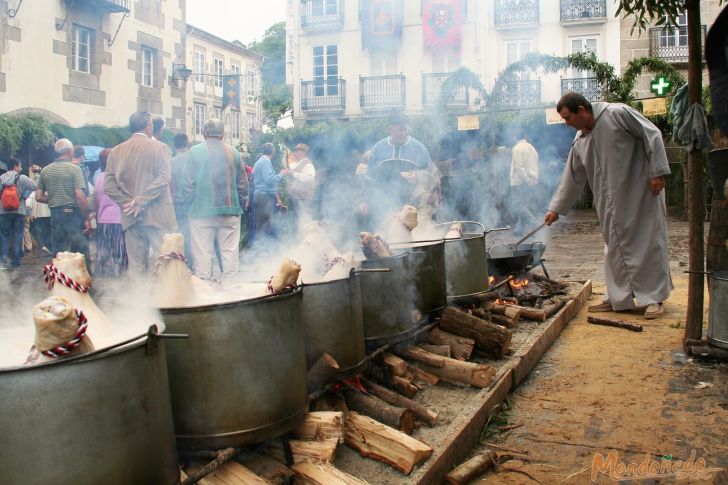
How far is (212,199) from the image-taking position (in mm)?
6449

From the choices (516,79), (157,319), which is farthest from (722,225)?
(516,79)

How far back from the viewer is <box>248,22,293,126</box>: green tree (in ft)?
42.8

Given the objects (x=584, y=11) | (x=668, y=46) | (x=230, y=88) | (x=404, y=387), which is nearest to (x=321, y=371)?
(x=404, y=387)

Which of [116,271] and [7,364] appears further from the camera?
[116,271]

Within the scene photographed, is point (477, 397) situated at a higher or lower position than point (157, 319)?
lower

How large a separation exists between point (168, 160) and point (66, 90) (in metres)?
9.65

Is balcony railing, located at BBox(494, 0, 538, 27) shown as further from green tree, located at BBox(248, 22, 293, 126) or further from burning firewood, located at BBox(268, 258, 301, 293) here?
burning firewood, located at BBox(268, 258, 301, 293)

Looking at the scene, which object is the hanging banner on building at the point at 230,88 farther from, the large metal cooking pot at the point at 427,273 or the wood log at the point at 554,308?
the large metal cooking pot at the point at 427,273

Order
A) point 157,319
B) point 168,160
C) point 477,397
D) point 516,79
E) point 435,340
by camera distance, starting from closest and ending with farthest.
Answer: point 157,319 → point 477,397 → point 435,340 → point 168,160 → point 516,79

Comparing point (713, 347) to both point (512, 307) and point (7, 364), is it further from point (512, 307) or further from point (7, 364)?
point (7, 364)

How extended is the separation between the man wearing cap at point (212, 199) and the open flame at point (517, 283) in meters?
2.84

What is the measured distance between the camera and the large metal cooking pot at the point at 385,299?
12.3 feet

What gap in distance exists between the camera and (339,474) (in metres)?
2.49

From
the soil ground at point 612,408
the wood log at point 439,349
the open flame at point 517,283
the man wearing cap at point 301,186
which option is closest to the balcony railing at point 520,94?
the man wearing cap at point 301,186
